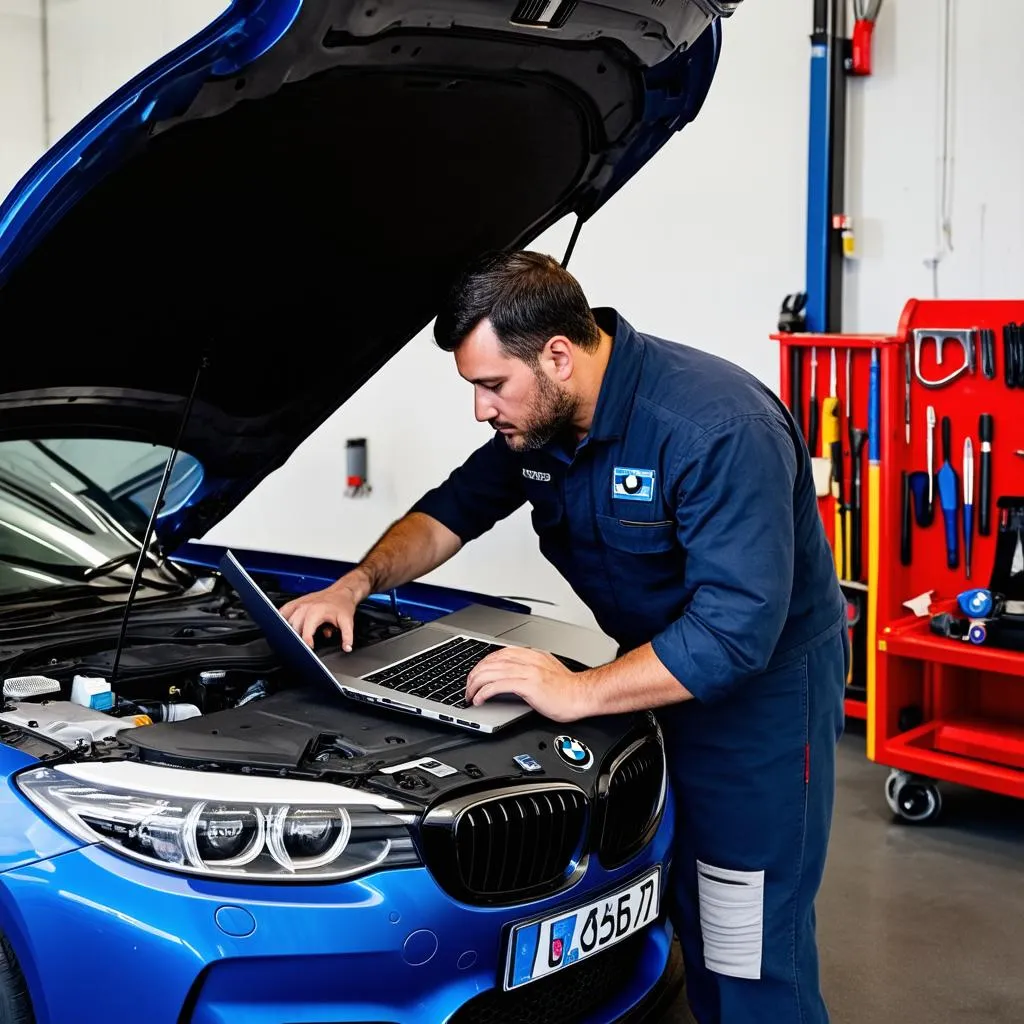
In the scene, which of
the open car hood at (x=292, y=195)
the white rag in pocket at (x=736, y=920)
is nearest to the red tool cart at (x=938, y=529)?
the white rag in pocket at (x=736, y=920)

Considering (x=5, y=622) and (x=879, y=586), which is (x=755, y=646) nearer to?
(x=5, y=622)

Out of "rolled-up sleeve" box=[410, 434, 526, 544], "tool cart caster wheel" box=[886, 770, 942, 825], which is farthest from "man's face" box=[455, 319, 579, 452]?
"tool cart caster wheel" box=[886, 770, 942, 825]

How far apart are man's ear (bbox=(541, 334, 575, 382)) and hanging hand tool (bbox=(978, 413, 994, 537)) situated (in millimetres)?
1898

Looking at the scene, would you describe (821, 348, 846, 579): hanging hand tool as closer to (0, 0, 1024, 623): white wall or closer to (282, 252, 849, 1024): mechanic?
(0, 0, 1024, 623): white wall

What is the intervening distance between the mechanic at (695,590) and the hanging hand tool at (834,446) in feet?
5.61

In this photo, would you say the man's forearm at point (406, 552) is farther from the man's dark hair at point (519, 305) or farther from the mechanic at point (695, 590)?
the man's dark hair at point (519, 305)

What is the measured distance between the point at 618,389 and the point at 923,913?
1.51 m

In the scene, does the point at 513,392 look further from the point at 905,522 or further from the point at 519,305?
the point at 905,522

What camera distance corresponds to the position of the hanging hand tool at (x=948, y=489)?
3387 mm

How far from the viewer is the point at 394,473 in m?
5.27

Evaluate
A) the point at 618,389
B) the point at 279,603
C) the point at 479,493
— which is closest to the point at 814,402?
the point at 479,493

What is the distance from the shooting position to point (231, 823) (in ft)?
4.95

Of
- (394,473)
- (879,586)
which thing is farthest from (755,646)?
(394,473)

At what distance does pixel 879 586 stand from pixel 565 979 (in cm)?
199
